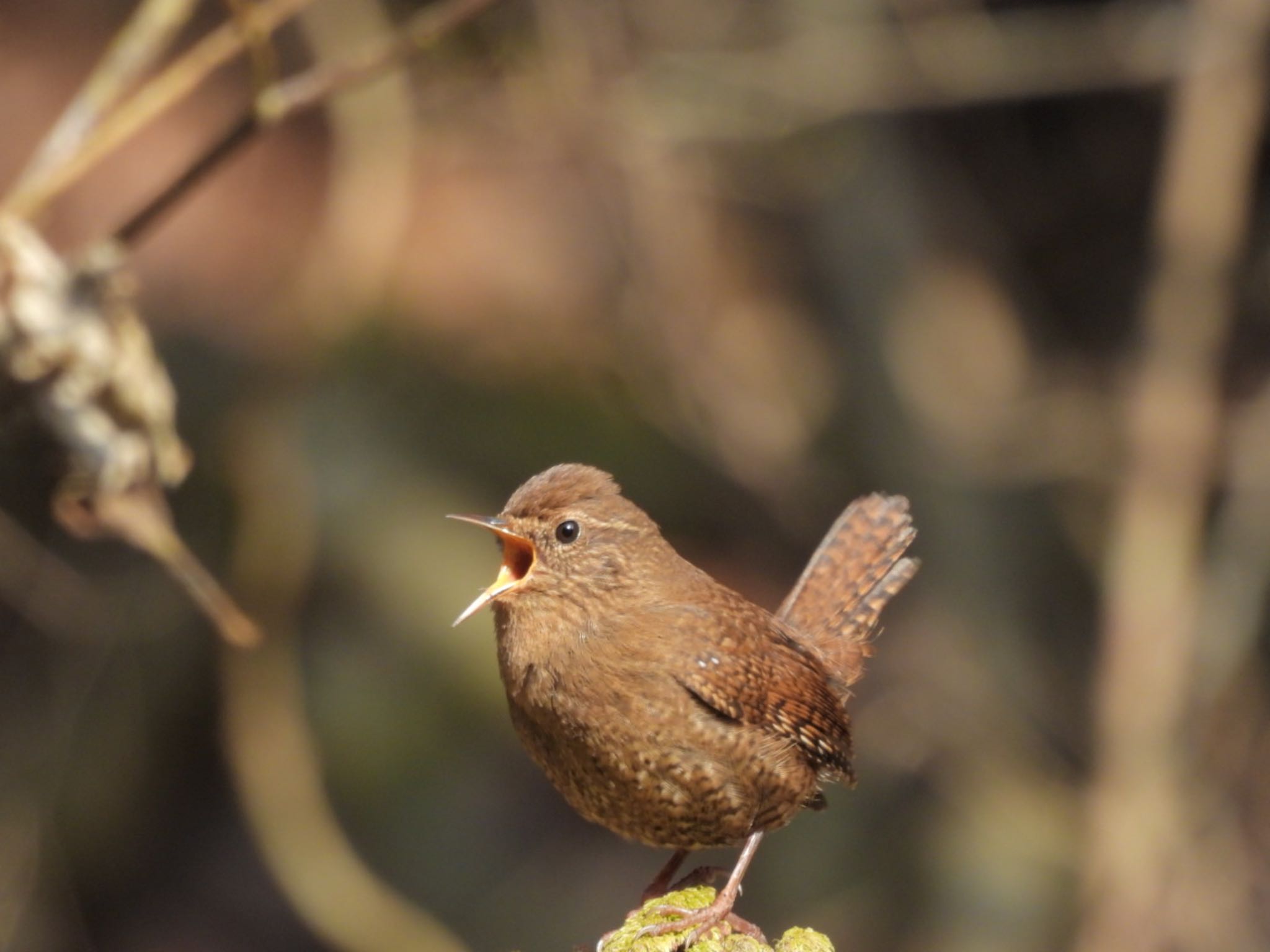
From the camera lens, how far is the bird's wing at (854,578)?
3.75 m

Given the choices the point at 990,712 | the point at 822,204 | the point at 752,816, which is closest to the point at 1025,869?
the point at 990,712

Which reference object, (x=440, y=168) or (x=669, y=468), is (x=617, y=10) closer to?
(x=669, y=468)

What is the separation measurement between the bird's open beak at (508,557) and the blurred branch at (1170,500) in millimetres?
3219

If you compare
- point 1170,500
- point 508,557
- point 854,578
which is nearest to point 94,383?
point 508,557

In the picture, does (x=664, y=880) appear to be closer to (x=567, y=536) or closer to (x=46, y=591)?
(x=567, y=536)

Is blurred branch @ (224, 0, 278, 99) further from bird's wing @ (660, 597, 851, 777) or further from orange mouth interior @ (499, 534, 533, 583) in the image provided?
bird's wing @ (660, 597, 851, 777)

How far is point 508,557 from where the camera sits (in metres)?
3.13

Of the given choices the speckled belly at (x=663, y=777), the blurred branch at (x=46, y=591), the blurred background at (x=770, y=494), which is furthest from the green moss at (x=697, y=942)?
the blurred branch at (x=46, y=591)

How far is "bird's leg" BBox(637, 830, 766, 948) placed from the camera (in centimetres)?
242

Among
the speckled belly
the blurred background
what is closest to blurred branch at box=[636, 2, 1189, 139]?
the blurred background

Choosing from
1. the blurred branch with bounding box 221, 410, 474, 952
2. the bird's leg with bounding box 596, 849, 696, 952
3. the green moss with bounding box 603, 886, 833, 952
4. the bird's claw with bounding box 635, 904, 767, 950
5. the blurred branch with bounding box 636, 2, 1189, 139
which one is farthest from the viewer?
the blurred branch with bounding box 636, 2, 1189, 139

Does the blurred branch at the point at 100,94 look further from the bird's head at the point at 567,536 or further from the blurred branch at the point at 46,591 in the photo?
the blurred branch at the point at 46,591

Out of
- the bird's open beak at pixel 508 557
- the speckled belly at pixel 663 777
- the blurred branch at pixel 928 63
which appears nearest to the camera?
the speckled belly at pixel 663 777

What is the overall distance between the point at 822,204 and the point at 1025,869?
279 centimetres
